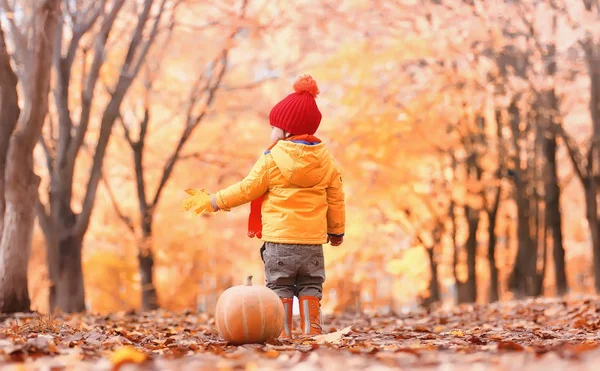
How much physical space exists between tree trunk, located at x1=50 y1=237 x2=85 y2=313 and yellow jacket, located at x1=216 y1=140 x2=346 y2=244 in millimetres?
5659

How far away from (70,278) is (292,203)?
6.12 meters

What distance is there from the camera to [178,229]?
18.4 meters

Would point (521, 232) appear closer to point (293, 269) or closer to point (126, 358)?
point (293, 269)

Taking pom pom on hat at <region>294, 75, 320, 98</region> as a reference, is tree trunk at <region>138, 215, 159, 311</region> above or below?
below

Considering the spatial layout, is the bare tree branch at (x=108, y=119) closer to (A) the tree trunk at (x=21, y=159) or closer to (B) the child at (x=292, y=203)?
(A) the tree trunk at (x=21, y=159)

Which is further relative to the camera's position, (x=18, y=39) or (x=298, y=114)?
(x=18, y=39)

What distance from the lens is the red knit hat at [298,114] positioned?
5.93 metres

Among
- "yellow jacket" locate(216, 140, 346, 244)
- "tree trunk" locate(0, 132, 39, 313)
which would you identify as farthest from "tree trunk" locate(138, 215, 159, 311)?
"yellow jacket" locate(216, 140, 346, 244)

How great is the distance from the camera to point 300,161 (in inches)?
227

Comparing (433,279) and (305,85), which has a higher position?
(305,85)

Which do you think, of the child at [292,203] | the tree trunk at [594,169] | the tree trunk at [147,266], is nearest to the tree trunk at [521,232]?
the tree trunk at [594,169]

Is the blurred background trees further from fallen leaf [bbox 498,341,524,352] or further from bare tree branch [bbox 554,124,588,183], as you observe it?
fallen leaf [bbox 498,341,524,352]

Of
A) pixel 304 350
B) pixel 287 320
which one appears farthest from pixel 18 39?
pixel 304 350

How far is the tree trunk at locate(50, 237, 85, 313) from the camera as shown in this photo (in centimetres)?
1082
